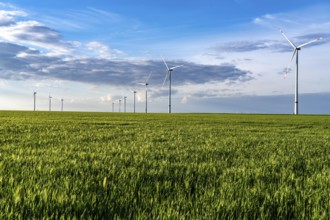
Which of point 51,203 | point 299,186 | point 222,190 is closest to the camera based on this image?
point 51,203

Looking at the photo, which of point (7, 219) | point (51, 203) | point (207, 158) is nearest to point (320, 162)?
point (207, 158)

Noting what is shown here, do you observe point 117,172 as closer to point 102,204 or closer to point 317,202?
point 102,204

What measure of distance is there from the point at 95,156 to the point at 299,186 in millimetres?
5241

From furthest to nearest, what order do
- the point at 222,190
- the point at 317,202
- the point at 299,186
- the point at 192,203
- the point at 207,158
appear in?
the point at 207,158
the point at 299,186
the point at 222,190
the point at 317,202
the point at 192,203

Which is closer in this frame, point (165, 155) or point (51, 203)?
point (51, 203)

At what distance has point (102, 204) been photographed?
14.7 feet

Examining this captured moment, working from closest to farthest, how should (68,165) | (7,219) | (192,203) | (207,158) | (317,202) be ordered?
(7,219), (192,203), (317,202), (68,165), (207,158)

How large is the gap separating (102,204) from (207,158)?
18.2 ft

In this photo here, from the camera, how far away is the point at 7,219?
3797 millimetres

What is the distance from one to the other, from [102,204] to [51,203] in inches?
26.2

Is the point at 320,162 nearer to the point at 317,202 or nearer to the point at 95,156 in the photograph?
the point at 317,202

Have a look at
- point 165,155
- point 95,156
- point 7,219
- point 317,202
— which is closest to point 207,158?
point 165,155

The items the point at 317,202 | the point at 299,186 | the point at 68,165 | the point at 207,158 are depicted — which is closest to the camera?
the point at 317,202

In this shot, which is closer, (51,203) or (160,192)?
(51,203)
